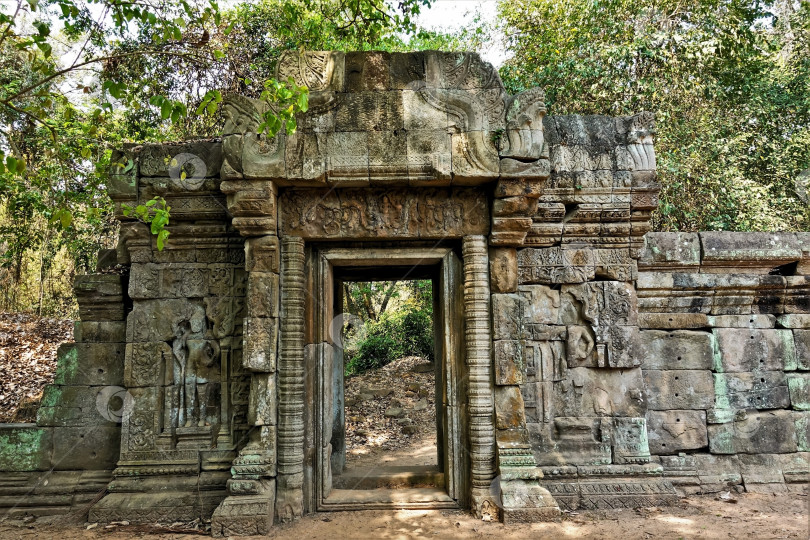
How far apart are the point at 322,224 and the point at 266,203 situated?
0.57 meters

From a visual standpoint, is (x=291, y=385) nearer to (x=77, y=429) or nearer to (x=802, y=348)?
(x=77, y=429)

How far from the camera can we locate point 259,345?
4.48 metres

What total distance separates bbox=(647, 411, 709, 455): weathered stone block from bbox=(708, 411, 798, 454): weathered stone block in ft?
0.49

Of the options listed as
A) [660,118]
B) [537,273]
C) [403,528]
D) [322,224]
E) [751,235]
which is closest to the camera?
[403,528]

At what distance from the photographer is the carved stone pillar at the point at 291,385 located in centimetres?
442

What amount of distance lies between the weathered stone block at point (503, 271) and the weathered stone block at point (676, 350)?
1691mm

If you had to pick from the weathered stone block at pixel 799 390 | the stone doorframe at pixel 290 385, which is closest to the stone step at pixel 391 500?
the stone doorframe at pixel 290 385

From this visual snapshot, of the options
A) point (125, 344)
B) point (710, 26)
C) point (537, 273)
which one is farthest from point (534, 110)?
point (710, 26)

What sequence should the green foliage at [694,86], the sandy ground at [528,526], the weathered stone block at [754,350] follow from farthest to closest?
the green foliage at [694,86], the weathered stone block at [754,350], the sandy ground at [528,526]

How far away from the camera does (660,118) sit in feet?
30.1

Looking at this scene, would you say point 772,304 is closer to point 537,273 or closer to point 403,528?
point 537,273

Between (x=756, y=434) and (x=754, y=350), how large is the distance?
881 millimetres

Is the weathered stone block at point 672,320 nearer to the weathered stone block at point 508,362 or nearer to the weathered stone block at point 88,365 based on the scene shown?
the weathered stone block at point 508,362

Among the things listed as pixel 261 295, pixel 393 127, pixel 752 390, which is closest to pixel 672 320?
pixel 752 390
